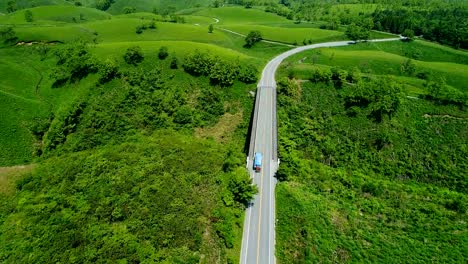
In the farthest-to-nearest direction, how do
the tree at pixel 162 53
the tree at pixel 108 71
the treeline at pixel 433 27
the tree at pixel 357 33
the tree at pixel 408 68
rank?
the treeline at pixel 433 27
the tree at pixel 357 33
the tree at pixel 408 68
the tree at pixel 162 53
the tree at pixel 108 71

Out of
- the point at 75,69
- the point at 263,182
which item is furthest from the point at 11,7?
the point at 263,182

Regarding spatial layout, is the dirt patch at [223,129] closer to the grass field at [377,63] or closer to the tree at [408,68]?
the grass field at [377,63]

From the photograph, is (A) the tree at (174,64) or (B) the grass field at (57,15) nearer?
(A) the tree at (174,64)

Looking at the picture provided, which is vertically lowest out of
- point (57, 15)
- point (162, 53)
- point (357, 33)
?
point (162, 53)

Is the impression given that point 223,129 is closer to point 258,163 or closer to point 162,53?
point 258,163

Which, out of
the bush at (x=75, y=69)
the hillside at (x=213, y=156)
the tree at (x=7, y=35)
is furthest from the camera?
the tree at (x=7, y=35)

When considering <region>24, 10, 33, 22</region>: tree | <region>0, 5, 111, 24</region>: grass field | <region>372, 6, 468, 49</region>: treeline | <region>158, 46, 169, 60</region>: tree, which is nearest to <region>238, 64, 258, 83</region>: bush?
<region>158, 46, 169, 60</region>: tree

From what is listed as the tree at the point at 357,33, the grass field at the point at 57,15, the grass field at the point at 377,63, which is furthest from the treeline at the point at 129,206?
the grass field at the point at 57,15
